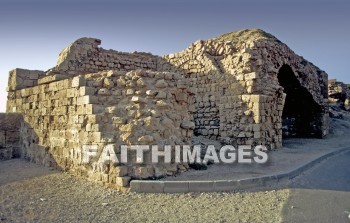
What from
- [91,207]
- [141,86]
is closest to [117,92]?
[141,86]

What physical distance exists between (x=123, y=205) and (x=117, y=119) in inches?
71.5

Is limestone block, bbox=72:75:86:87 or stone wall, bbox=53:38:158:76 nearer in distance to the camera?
limestone block, bbox=72:75:86:87

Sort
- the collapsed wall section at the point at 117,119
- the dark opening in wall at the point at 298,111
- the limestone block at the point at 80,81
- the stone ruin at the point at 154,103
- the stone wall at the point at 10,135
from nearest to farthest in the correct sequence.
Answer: the collapsed wall section at the point at 117,119 < the stone ruin at the point at 154,103 < the limestone block at the point at 80,81 < the stone wall at the point at 10,135 < the dark opening in wall at the point at 298,111

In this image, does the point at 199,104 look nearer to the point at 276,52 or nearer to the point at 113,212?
the point at 276,52

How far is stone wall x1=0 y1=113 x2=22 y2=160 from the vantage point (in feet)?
29.2

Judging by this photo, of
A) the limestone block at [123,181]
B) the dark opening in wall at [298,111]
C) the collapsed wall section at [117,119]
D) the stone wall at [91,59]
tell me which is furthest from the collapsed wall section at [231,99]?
the limestone block at [123,181]

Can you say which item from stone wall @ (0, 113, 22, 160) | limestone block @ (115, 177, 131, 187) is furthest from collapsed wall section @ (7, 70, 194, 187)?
stone wall @ (0, 113, 22, 160)

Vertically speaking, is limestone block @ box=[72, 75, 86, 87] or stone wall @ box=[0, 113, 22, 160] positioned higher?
limestone block @ box=[72, 75, 86, 87]

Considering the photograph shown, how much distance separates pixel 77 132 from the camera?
6.45m

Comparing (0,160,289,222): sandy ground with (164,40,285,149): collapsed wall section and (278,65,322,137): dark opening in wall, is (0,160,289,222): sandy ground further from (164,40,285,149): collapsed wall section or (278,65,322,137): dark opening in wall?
(278,65,322,137): dark opening in wall

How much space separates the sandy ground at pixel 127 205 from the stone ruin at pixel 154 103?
0.61m

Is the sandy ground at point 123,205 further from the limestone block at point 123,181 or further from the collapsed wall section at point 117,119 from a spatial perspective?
the collapsed wall section at point 117,119

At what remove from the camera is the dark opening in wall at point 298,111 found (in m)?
13.6

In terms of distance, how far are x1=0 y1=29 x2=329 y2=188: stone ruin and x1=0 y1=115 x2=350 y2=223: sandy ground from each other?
55 cm
